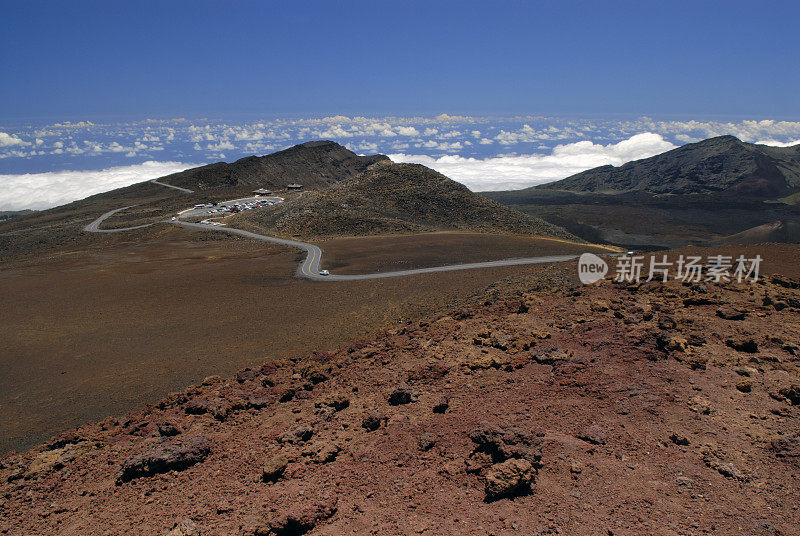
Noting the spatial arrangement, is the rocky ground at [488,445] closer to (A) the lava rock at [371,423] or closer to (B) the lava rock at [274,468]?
(B) the lava rock at [274,468]

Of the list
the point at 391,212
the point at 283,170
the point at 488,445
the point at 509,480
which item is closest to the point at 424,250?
the point at 391,212

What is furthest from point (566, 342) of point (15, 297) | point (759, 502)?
point (15, 297)

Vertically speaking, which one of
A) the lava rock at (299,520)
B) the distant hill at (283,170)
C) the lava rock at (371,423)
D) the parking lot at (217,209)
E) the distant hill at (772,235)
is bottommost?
the lava rock at (299,520)

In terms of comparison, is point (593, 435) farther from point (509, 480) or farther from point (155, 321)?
point (155, 321)

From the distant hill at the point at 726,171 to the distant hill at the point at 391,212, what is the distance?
444ft

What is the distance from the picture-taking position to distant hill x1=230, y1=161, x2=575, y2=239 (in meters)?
63.0

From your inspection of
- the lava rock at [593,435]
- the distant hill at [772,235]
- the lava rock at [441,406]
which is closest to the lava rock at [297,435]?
the lava rock at [441,406]

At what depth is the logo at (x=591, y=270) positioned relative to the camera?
23.9 m

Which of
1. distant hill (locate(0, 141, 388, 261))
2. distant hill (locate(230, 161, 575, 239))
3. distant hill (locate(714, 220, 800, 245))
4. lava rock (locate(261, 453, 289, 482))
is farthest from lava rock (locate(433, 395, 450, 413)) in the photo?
distant hill (locate(714, 220, 800, 245))

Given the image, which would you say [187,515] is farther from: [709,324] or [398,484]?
[709,324]

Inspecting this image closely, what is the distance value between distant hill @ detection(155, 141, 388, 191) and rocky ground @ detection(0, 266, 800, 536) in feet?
373

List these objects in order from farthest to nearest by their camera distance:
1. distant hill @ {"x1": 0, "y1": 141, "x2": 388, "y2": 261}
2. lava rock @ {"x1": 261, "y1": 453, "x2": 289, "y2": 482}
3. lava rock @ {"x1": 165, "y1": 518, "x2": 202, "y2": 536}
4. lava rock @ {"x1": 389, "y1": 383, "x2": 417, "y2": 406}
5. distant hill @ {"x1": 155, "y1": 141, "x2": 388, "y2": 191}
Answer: distant hill @ {"x1": 155, "y1": 141, "x2": 388, "y2": 191}
distant hill @ {"x1": 0, "y1": 141, "x2": 388, "y2": 261}
lava rock @ {"x1": 389, "y1": 383, "x2": 417, "y2": 406}
lava rock @ {"x1": 261, "y1": 453, "x2": 289, "y2": 482}
lava rock @ {"x1": 165, "y1": 518, "x2": 202, "y2": 536}

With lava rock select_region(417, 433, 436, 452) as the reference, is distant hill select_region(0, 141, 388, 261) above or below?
above

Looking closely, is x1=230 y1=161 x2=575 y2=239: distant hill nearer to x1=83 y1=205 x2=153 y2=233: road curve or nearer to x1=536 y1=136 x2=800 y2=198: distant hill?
x1=83 y1=205 x2=153 y2=233: road curve
